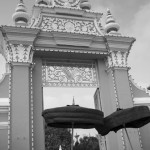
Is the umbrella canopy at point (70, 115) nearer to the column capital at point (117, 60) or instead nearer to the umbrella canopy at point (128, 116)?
the umbrella canopy at point (128, 116)

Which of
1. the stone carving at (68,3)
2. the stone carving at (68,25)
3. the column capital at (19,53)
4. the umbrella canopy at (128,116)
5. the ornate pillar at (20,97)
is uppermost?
the stone carving at (68,3)

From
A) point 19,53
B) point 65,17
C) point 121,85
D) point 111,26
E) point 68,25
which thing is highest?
point 65,17

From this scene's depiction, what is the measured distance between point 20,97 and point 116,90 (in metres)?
3.09

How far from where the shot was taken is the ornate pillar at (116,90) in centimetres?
796

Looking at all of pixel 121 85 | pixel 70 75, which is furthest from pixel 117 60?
pixel 70 75

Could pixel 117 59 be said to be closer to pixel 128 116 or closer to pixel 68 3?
pixel 68 3

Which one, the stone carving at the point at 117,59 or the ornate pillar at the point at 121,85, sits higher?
the stone carving at the point at 117,59

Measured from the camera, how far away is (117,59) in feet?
29.1

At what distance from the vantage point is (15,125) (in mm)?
6883

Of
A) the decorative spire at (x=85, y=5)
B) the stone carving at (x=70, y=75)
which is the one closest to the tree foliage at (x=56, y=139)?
the stone carving at (x=70, y=75)

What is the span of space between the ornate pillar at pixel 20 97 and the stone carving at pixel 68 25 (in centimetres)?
125

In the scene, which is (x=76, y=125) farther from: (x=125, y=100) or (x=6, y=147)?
(x=125, y=100)

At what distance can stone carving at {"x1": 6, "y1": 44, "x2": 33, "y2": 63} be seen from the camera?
25.3ft

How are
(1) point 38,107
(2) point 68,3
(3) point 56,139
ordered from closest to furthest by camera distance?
1. (1) point 38,107
2. (2) point 68,3
3. (3) point 56,139
